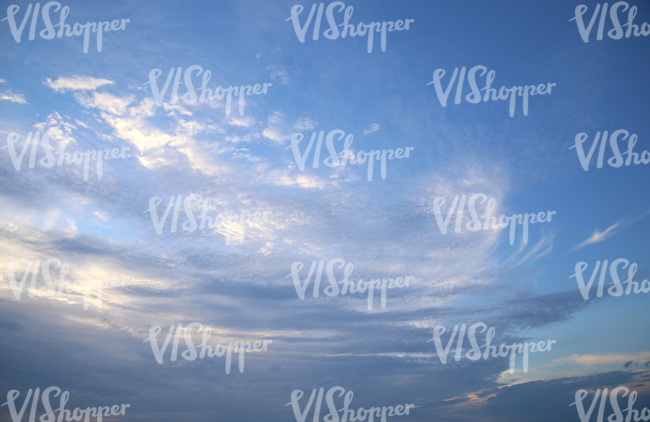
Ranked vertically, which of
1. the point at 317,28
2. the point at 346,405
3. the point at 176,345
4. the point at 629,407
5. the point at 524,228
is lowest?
the point at 346,405

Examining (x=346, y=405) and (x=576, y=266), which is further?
(x=346, y=405)

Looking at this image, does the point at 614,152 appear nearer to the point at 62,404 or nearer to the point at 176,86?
the point at 176,86

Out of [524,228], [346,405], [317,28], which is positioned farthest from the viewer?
[346,405]

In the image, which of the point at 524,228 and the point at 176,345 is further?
the point at 176,345

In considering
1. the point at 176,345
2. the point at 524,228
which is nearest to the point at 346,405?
the point at 176,345

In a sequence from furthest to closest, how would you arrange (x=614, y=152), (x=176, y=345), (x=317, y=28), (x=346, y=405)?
(x=346, y=405)
(x=176, y=345)
(x=614, y=152)
(x=317, y=28)

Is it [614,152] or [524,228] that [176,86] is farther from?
[614,152]

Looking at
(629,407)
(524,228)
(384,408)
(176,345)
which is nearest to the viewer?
(524,228)

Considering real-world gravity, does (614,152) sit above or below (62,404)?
above

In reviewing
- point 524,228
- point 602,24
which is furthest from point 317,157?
Result: point 602,24
